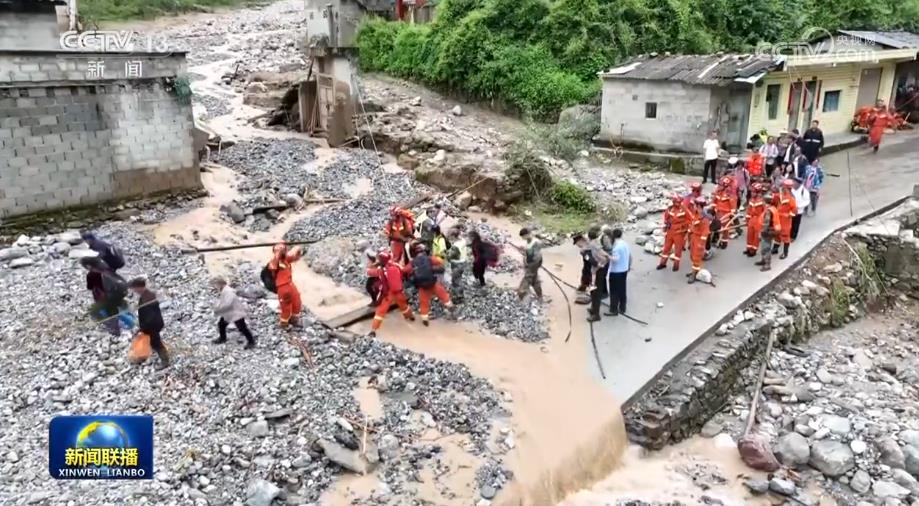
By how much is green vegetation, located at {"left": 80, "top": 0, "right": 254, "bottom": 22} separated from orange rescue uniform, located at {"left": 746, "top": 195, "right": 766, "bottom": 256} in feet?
116

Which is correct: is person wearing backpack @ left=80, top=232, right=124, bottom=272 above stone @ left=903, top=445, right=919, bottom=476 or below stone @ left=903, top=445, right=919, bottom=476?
above

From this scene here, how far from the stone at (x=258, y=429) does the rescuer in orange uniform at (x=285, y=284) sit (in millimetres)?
2547

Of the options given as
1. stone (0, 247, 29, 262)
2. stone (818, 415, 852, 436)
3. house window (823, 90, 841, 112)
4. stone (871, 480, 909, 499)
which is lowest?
stone (871, 480, 909, 499)

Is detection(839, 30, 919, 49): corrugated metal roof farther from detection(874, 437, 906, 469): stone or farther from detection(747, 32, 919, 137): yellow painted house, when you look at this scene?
detection(874, 437, 906, 469): stone

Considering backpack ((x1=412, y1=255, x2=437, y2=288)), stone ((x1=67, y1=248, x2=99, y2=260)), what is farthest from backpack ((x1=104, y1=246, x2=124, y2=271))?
backpack ((x1=412, y1=255, x2=437, y2=288))

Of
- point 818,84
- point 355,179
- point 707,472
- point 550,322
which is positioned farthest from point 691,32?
point 707,472

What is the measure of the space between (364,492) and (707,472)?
4.63 m

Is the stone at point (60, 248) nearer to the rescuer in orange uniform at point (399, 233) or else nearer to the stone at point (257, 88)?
the rescuer in orange uniform at point (399, 233)

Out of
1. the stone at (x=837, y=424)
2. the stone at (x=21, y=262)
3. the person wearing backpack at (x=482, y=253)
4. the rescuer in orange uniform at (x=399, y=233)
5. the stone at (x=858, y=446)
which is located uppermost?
the rescuer in orange uniform at (x=399, y=233)

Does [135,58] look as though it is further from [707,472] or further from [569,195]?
[707,472]

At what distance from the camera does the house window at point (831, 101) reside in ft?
78.4

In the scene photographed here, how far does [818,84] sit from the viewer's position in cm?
2320

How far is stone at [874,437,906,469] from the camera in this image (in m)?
9.77

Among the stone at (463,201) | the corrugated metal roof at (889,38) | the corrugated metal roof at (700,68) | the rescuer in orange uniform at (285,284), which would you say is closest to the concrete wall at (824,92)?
the corrugated metal roof at (889,38)
